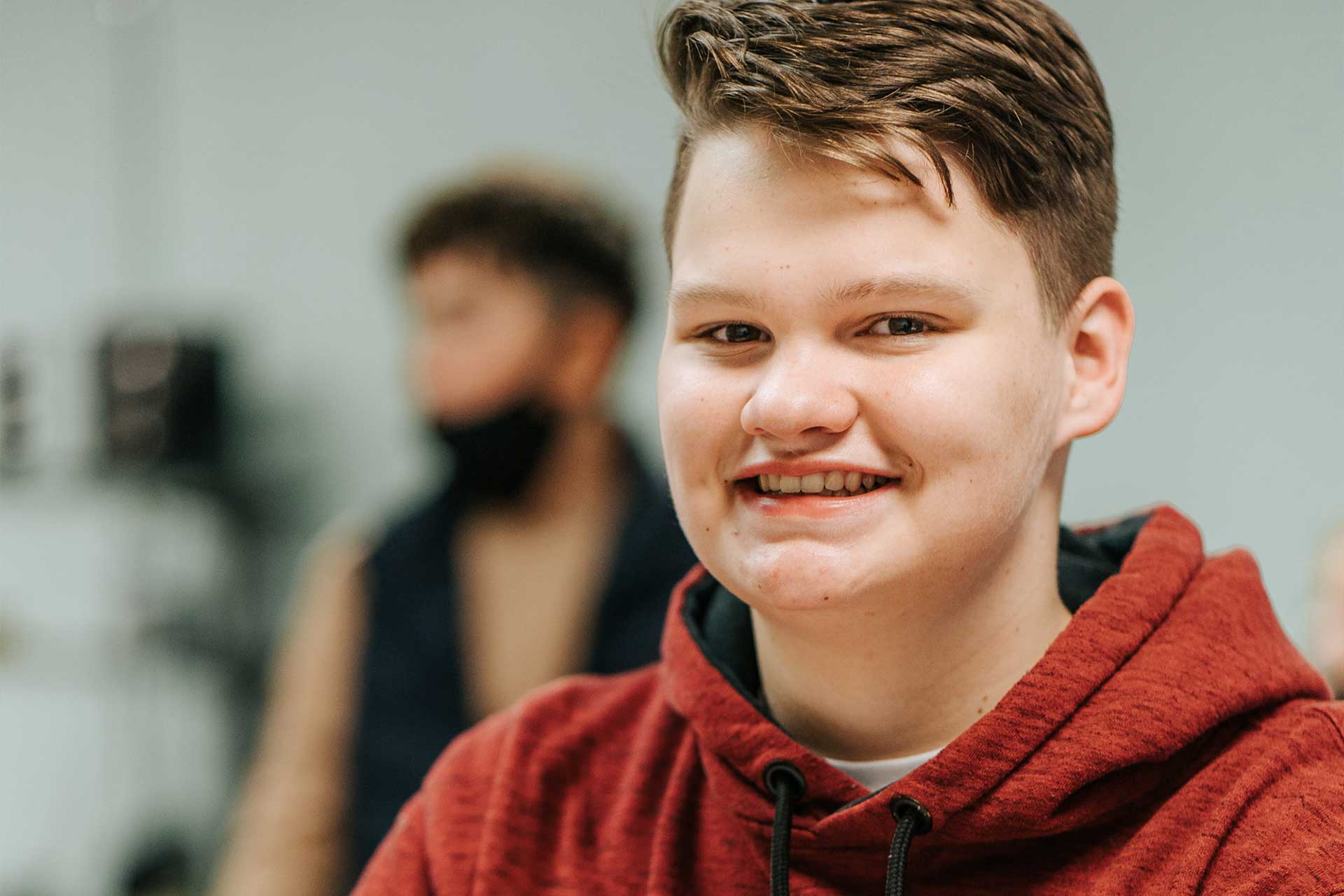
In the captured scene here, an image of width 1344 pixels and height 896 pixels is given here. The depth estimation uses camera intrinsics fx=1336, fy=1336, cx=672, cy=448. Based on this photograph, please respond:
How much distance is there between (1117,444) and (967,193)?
3.60 feet

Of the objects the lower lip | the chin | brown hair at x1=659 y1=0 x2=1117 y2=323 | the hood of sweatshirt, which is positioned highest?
brown hair at x1=659 y1=0 x2=1117 y2=323

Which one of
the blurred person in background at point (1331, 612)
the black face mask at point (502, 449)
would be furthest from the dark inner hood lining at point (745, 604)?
the black face mask at point (502, 449)

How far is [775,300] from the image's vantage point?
0.85 meters

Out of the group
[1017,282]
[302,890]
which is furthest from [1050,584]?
[302,890]

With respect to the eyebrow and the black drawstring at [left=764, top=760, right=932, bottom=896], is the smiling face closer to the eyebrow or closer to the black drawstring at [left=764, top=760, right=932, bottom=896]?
the eyebrow

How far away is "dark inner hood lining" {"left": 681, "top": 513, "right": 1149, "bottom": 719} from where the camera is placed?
1009 millimetres

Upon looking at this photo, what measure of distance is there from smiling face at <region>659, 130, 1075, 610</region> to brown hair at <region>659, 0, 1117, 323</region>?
19 mm

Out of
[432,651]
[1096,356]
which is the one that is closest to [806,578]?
[1096,356]

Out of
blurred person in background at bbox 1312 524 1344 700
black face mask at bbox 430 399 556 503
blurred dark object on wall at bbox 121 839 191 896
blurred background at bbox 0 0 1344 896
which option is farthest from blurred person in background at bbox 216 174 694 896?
blurred person in background at bbox 1312 524 1344 700

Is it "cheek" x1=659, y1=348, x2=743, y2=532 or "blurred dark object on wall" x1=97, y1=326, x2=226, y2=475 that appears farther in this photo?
"blurred dark object on wall" x1=97, y1=326, x2=226, y2=475

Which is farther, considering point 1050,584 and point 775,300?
point 1050,584

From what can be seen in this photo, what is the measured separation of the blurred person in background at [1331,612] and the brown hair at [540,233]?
107cm

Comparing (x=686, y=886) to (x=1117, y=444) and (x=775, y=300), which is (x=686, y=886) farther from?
(x=1117, y=444)

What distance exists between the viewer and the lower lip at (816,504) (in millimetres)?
851
